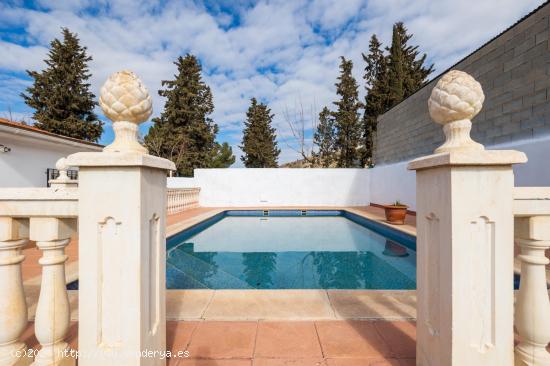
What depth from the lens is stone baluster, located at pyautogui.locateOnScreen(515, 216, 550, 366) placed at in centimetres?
129

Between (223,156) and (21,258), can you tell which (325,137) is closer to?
(223,156)

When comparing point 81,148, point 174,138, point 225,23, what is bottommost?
point 81,148

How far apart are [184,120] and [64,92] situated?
25.0ft

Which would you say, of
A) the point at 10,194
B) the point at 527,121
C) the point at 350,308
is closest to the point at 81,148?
the point at 10,194

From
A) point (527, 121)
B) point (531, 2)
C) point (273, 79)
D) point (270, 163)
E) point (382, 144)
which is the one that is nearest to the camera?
point (527, 121)

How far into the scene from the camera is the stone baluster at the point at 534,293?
50.7 inches

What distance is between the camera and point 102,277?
1.26 meters

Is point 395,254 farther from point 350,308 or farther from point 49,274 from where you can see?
point 49,274

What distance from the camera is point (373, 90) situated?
18250mm

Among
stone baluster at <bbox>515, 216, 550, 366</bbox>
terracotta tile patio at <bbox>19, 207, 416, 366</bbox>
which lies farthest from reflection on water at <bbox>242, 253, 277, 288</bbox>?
stone baluster at <bbox>515, 216, 550, 366</bbox>

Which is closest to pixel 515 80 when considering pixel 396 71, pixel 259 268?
pixel 259 268

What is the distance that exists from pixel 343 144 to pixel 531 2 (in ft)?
44.0

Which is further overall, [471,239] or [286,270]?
[286,270]

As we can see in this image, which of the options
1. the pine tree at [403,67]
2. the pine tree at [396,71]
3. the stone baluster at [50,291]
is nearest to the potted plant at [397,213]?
the stone baluster at [50,291]
